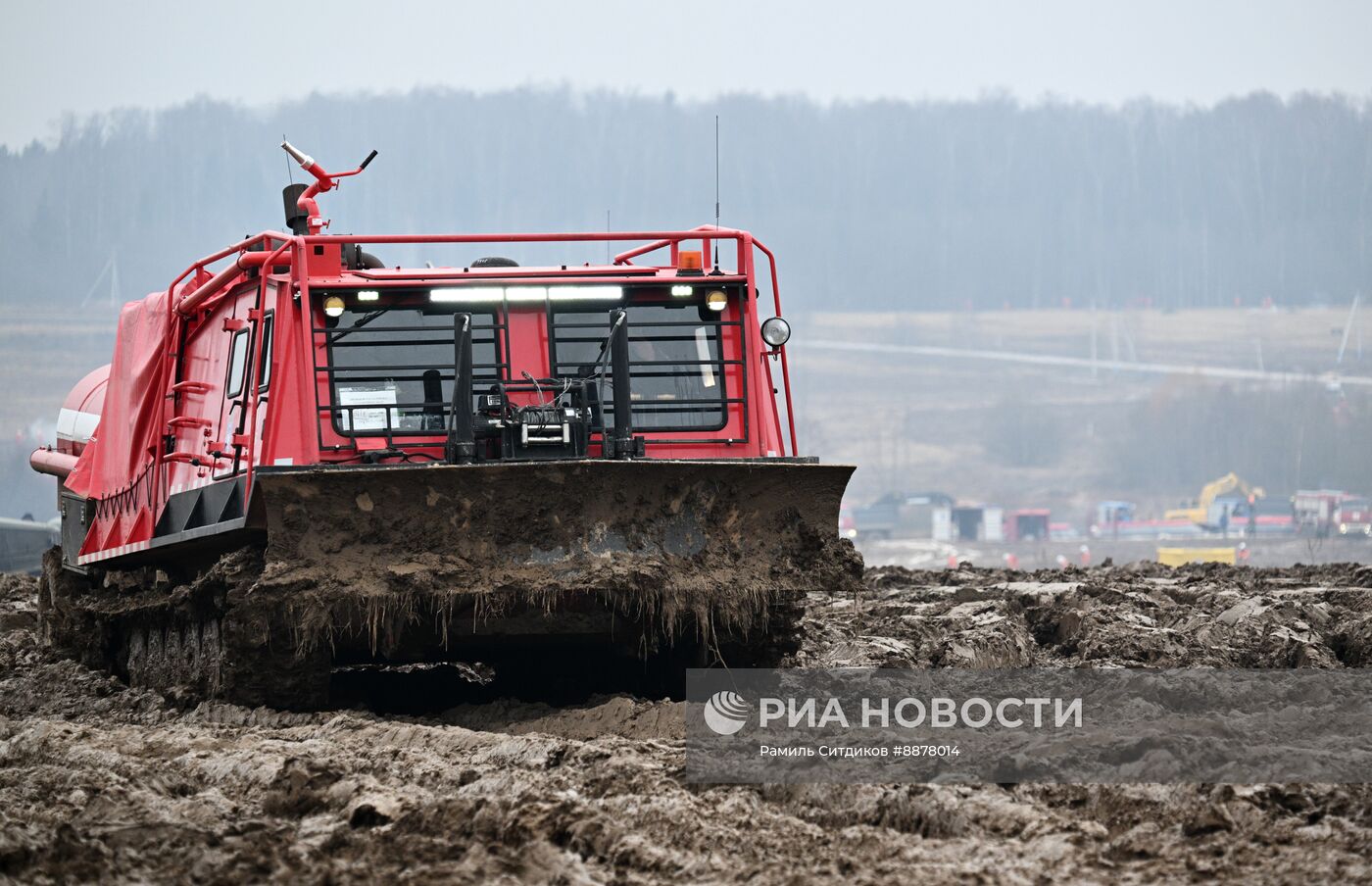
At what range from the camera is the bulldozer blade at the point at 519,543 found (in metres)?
9.15

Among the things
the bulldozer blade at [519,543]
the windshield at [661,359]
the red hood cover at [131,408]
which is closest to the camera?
the bulldozer blade at [519,543]

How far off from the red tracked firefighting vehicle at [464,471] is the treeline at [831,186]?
85235 mm

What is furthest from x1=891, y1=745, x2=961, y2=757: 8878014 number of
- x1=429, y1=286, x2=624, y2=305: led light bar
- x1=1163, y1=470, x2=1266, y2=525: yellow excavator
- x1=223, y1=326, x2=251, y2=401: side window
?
x1=1163, y1=470, x2=1266, y2=525: yellow excavator

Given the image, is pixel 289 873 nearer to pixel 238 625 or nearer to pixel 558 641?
pixel 238 625

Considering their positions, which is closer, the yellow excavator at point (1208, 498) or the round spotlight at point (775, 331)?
the round spotlight at point (775, 331)

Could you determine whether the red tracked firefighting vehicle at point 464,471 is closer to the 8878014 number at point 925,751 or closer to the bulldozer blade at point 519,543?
the bulldozer blade at point 519,543

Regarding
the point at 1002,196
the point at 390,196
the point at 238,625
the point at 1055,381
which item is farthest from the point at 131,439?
the point at 1002,196

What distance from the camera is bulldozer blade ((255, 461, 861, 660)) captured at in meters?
9.15

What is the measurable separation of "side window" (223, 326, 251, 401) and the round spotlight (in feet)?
9.59

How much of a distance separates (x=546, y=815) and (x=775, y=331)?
187 inches

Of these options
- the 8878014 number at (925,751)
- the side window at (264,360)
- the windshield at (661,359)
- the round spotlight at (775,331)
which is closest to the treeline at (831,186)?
the side window at (264,360)

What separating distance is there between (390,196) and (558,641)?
118 metres

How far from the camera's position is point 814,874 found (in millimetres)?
5711

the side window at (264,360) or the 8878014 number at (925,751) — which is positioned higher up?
the side window at (264,360)
